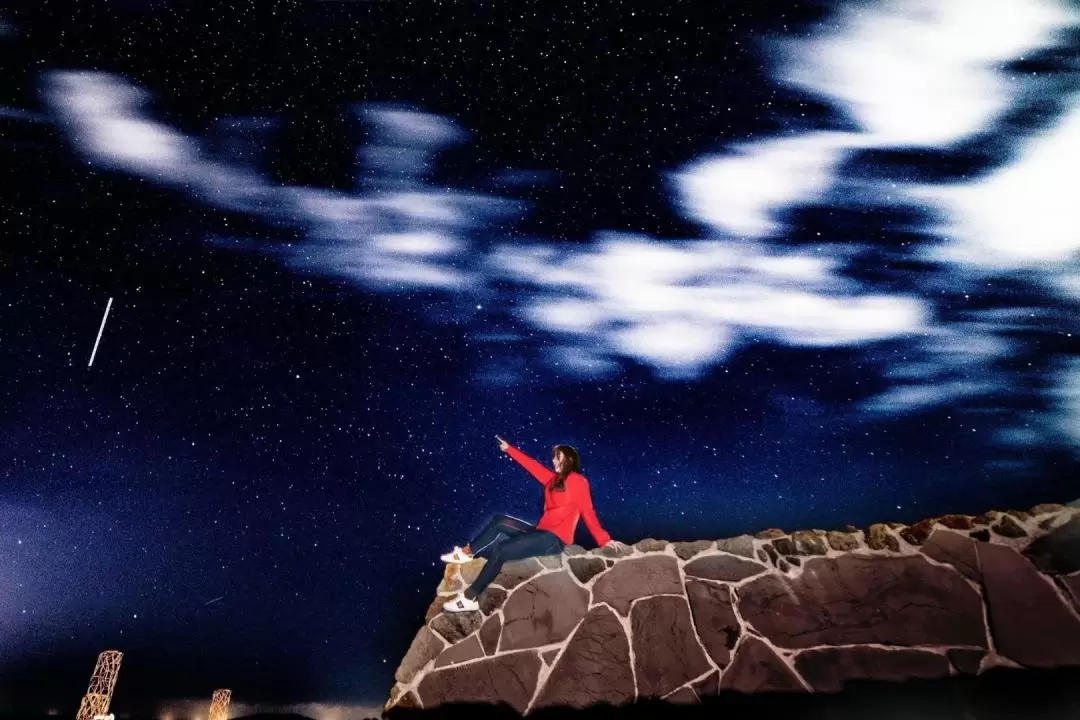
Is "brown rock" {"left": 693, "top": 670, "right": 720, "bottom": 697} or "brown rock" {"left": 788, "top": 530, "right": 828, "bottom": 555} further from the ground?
"brown rock" {"left": 788, "top": 530, "right": 828, "bottom": 555}

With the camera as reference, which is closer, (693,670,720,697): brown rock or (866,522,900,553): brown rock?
(693,670,720,697): brown rock

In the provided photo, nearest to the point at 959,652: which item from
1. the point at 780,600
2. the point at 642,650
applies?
the point at 780,600

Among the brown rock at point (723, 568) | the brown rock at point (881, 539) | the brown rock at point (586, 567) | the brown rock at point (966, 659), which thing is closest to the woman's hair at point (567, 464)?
the brown rock at point (586, 567)

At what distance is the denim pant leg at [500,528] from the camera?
6.83 meters

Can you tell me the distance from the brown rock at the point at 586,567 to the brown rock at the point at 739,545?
51.3 inches

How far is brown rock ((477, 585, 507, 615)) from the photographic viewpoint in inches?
260

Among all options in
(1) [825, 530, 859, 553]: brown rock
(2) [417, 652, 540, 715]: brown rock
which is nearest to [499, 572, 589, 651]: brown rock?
(2) [417, 652, 540, 715]: brown rock

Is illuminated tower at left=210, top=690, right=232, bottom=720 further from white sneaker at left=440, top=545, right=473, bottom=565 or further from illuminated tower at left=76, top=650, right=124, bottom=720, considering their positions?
white sneaker at left=440, top=545, right=473, bottom=565

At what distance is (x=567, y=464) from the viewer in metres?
7.23

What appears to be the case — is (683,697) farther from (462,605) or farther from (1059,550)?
(1059,550)

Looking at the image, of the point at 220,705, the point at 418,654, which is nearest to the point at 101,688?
the point at 220,705

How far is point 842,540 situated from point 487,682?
391cm

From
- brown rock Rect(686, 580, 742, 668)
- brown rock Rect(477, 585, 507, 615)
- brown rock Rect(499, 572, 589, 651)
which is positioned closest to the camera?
brown rock Rect(686, 580, 742, 668)

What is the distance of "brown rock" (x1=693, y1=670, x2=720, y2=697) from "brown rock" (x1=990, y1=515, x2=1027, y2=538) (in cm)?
317
